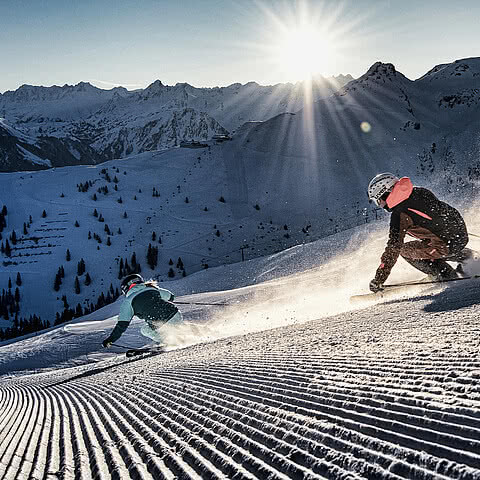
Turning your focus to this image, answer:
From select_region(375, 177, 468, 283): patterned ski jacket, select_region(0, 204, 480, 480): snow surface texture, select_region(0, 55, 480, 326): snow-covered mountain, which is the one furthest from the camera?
select_region(0, 55, 480, 326): snow-covered mountain

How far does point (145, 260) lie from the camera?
85.3 m

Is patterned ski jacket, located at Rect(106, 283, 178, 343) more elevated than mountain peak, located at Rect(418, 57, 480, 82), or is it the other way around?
mountain peak, located at Rect(418, 57, 480, 82)

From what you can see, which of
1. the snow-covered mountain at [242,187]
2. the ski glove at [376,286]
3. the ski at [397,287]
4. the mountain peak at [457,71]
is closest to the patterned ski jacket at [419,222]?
the ski glove at [376,286]

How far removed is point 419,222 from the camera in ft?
35.7

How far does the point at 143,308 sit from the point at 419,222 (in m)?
8.77

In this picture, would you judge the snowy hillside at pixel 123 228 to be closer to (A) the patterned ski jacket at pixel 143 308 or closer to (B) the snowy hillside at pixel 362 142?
(B) the snowy hillside at pixel 362 142

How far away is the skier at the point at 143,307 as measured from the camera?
14859mm

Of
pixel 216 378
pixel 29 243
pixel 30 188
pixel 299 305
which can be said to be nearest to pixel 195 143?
pixel 30 188

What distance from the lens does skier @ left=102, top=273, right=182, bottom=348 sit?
14.9m

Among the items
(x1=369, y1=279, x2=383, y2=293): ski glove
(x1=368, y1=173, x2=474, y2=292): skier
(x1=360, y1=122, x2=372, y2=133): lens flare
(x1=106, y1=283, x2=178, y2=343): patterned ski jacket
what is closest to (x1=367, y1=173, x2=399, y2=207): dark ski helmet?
(x1=368, y1=173, x2=474, y2=292): skier

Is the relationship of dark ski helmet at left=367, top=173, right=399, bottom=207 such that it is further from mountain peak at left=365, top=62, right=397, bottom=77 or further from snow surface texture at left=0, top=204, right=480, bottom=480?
mountain peak at left=365, top=62, right=397, bottom=77

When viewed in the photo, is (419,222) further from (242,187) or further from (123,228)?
(242,187)

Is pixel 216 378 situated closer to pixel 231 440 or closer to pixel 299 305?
pixel 231 440

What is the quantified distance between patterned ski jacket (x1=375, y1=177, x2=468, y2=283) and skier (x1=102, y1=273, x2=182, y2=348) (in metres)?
7.45
